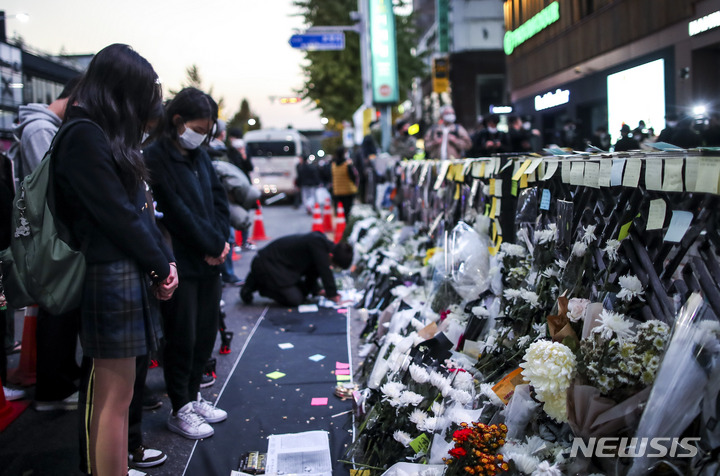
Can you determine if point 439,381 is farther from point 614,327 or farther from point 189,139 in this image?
point 189,139

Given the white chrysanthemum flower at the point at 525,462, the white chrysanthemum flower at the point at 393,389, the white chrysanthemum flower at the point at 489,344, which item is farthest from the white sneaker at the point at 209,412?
the white chrysanthemum flower at the point at 525,462

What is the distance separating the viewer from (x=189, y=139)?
3.35m

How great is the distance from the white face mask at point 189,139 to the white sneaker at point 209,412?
1.56 metres

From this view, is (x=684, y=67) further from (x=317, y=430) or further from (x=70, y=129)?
(x=70, y=129)

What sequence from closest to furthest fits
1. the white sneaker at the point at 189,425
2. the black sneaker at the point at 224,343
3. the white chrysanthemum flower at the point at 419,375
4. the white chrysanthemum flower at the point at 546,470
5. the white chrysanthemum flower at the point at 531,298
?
the white chrysanthemum flower at the point at 546,470
the white chrysanthemum flower at the point at 531,298
the white chrysanthemum flower at the point at 419,375
the white sneaker at the point at 189,425
the black sneaker at the point at 224,343

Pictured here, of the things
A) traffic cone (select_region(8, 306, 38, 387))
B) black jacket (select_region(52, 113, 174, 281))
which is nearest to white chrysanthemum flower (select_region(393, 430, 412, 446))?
black jacket (select_region(52, 113, 174, 281))

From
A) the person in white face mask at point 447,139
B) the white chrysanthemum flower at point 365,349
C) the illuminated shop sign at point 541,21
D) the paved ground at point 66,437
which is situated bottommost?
the paved ground at point 66,437

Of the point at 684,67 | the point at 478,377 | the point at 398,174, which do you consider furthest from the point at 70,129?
the point at 398,174

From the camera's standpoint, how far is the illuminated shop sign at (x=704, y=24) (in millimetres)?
4570

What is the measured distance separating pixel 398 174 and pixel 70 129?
708 centimetres

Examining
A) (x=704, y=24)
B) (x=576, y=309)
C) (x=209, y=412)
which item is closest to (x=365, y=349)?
(x=209, y=412)

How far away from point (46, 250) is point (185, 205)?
106 cm

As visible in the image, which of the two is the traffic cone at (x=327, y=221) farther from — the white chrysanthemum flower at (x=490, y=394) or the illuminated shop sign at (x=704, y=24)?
the white chrysanthemum flower at (x=490, y=394)

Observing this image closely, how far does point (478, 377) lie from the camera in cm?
299
